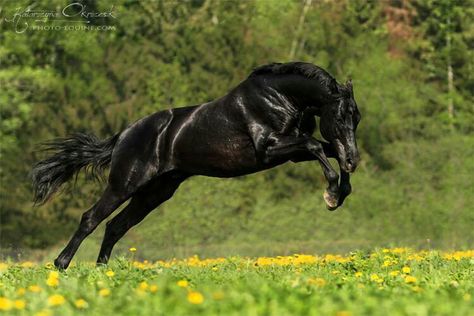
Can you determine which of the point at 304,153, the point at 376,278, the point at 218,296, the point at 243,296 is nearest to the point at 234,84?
the point at 304,153

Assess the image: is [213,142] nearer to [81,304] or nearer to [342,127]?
[342,127]

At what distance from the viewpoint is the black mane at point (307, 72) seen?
8.95m

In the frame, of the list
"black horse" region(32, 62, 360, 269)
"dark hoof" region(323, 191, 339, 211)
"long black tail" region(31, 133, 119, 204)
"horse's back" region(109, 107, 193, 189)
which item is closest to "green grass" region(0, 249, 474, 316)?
"dark hoof" region(323, 191, 339, 211)

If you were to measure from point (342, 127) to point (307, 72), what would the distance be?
683 millimetres

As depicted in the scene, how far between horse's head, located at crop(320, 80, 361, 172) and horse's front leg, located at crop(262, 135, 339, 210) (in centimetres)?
17

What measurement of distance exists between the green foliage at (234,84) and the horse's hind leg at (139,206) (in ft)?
15.2

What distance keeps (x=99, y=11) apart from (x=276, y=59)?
169 inches

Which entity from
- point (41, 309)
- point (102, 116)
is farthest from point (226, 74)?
point (41, 309)

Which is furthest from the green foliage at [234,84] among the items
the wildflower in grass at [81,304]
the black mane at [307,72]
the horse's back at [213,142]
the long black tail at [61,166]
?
the wildflower in grass at [81,304]

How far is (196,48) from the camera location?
17.8m

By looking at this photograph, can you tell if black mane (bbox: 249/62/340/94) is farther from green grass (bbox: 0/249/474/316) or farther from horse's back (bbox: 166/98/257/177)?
green grass (bbox: 0/249/474/316)

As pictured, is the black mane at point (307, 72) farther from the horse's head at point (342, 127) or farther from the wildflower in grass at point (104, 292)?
the wildflower in grass at point (104, 292)

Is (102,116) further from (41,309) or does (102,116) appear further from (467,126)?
(41,309)

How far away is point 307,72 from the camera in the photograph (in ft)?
29.9
